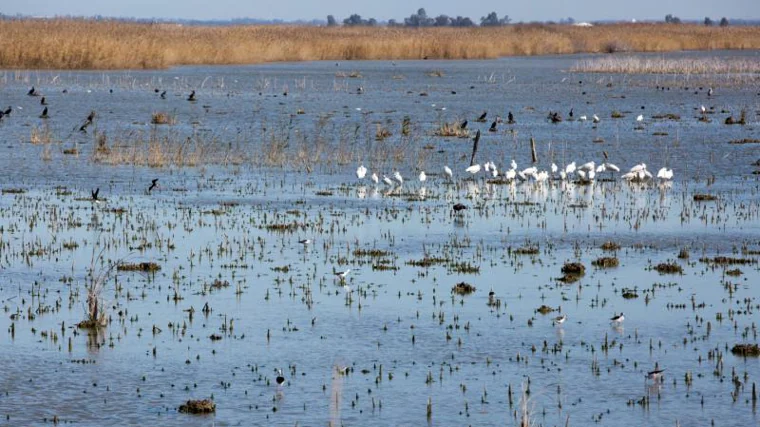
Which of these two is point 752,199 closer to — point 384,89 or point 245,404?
point 245,404

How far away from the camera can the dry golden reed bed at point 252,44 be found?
200 ft

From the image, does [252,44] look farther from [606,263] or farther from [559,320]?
[559,320]

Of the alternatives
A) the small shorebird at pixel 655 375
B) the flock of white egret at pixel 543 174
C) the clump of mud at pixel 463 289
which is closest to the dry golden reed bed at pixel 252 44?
the flock of white egret at pixel 543 174

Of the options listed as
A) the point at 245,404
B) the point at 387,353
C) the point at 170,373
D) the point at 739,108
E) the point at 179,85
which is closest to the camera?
the point at 245,404

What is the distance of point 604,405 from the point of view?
11203 mm

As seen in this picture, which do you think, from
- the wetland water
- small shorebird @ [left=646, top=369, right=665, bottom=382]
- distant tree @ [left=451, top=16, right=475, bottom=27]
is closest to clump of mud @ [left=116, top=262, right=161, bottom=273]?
the wetland water

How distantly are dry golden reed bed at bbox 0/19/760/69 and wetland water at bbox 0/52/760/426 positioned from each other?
25491 mm

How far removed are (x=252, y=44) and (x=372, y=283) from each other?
61675 mm

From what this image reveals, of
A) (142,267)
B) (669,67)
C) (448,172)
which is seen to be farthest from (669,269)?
(669,67)

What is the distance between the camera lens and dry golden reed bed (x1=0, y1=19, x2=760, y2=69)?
6084 centimetres

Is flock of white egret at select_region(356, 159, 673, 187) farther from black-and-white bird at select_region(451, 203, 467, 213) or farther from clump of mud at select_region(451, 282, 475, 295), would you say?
clump of mud at select_region(451, 282, 475, 295)

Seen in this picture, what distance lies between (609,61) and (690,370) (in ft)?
222

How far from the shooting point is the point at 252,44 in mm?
76438

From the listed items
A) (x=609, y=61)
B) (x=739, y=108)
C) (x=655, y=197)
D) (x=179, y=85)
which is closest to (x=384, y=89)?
(x=179, y=85)
